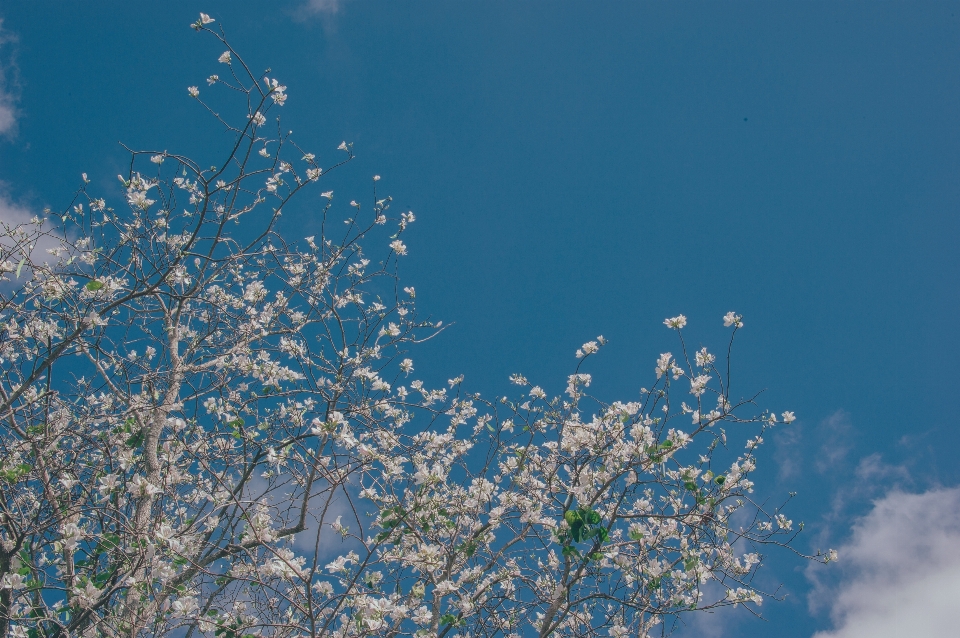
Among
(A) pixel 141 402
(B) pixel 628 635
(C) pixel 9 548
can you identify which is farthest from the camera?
(B) pixel 628 635

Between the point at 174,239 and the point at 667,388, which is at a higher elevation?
the point at 174,239

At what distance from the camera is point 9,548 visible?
3.96 meters

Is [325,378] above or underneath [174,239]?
underneath

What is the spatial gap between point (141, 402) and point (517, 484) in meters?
3.10

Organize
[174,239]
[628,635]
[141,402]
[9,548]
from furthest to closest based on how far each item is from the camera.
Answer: [174,239] < [628,635] < [141,402] < [9,548]

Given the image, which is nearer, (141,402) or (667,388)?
(667,388)

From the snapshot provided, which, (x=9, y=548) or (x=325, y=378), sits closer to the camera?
(x=9, y=548)

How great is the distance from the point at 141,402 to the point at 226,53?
2.77 meters

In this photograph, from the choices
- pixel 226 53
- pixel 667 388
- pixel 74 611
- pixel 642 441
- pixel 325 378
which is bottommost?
pixel 74 611

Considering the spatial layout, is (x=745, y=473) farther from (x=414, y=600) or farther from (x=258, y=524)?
(x=258, y=524)

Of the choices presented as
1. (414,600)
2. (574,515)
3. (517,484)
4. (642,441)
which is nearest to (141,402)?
(414,600)

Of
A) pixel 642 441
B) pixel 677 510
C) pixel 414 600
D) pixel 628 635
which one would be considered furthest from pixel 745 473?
pixel 414 600

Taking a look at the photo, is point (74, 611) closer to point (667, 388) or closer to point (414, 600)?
point (414, 600)

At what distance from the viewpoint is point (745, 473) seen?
192 inches
